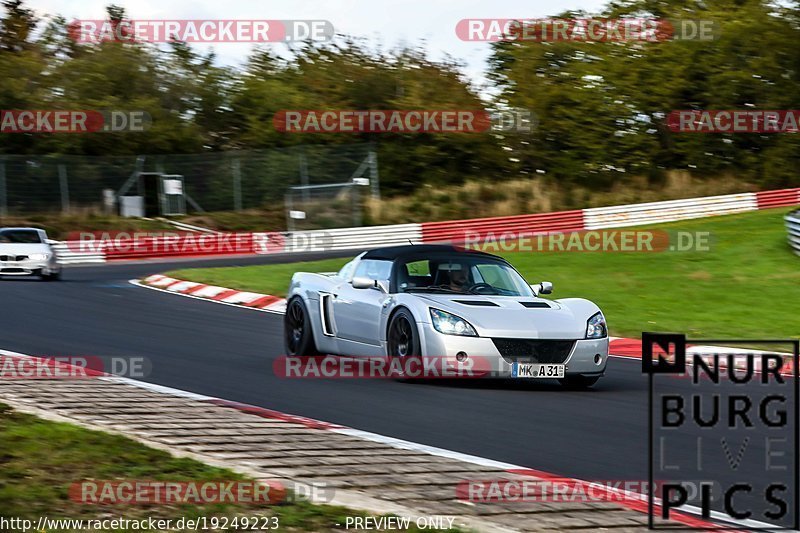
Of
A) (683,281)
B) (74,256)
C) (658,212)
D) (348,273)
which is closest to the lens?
(348,273)

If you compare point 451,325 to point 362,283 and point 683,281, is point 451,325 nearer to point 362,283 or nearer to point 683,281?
point 362,283

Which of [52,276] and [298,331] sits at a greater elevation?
[298,331]

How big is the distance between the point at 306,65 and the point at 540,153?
33.8 feet

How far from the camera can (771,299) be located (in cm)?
1800

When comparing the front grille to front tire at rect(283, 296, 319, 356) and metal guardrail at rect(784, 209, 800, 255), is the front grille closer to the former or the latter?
front tire at rect(283, 296, 319, 356)

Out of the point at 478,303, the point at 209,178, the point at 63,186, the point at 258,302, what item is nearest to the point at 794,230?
the point at 258,302

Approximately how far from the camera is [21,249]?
23.1 m

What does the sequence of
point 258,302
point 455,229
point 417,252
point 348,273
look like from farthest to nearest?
1. point 455,229
2. point 258,302
3. point 348,273
4. point 417,252

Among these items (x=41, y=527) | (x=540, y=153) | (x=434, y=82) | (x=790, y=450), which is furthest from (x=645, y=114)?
(x=41, y=527)

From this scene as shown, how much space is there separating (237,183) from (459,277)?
2575 cm

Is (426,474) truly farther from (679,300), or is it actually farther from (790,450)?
(679,300)

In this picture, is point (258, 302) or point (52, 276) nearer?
point (258, 302)

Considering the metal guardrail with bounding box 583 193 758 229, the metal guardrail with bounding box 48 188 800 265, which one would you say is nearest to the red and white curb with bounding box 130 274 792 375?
the metal guardrail with bounding box 48 188 800 265

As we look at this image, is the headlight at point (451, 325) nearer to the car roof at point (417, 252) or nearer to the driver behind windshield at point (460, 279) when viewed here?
the driver behind windshield at point (460, 279)
